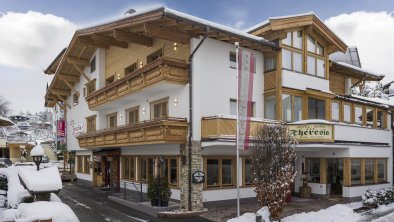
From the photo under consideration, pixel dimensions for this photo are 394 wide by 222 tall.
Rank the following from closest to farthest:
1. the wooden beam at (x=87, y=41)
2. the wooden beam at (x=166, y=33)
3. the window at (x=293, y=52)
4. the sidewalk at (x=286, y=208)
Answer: the sidewalk at (x=286, y=208) < the wooden beam at (x=166, y=33) < the window at (x=293, y=52) < the wooden beam at (x=87, y=41)

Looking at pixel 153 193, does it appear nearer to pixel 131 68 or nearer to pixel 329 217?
pixel 329 217

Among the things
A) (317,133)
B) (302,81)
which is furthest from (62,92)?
(317,133)

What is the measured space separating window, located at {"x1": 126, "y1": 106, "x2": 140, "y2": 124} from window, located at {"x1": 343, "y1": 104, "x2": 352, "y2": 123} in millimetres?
13387

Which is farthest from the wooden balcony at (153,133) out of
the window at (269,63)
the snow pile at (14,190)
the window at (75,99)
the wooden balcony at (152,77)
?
the window at (75,99)

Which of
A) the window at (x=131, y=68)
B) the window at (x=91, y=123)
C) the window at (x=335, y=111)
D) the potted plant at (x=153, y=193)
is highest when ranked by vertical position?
the window at (x=131, y=68)

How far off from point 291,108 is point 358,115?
5.80 m

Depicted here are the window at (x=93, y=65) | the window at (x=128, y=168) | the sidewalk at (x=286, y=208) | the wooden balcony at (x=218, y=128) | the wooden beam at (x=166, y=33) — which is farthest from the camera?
the window at (x=93, y=65)

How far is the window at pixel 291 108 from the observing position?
21812 millimetres

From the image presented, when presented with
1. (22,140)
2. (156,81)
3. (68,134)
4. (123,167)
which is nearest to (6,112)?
(22,140)

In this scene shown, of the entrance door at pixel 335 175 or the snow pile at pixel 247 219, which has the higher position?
the entrance door at pixel 335 175

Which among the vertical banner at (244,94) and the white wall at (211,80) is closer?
the vertical banner at (244,94)

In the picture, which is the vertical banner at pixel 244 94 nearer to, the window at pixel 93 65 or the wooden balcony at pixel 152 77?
the wooden balcony at pixel 152 77

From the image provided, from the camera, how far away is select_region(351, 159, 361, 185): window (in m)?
22.5

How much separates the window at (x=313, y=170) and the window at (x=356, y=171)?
199cm
